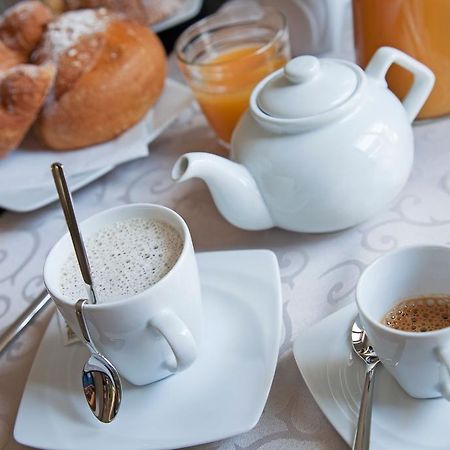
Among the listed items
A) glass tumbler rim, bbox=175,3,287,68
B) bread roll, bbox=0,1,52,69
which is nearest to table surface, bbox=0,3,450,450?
glass tumbler rim, bbox=175,3,287,68

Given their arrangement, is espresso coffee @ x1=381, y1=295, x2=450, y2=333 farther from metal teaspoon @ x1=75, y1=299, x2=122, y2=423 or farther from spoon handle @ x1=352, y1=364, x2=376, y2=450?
metal teaspoon @ x1=75, y1=299, x2=122, y2=423

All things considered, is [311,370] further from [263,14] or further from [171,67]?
[171,67]

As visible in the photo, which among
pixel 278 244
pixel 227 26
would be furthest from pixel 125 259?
pixel 227 26

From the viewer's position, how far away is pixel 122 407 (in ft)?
1.95

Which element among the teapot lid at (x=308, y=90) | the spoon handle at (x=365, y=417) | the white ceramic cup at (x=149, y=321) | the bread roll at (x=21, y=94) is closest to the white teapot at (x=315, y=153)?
the teapot lid at (x=308, y=90)

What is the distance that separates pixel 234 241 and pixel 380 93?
24 cm

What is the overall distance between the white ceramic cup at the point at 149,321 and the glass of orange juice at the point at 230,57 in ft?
1.01

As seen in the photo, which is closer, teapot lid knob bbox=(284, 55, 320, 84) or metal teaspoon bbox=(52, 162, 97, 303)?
metal teaspoon bbox=(52, 162, 97, 303)

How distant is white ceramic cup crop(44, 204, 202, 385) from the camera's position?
0.54 meters

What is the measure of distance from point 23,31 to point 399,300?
0.79 metres

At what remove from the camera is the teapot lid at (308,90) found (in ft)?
2.22

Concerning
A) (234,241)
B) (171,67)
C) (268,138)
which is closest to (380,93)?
(268,138)

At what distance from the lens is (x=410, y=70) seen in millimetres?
749

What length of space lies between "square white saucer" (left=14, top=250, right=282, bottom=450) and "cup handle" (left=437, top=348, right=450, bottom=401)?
0.15m
